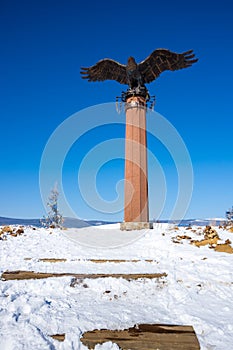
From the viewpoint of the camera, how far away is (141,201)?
38.1 ft

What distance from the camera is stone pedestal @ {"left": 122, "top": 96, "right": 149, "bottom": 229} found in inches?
452

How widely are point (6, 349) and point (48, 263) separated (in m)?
2.38

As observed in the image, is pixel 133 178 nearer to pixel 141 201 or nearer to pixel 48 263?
pixel 141 201

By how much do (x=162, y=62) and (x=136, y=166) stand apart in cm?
612

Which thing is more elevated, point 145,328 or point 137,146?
point 137,146

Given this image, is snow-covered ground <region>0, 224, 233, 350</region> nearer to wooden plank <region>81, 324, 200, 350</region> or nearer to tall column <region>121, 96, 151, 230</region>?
wooden plank <region>81, 324, 200, 350</region>

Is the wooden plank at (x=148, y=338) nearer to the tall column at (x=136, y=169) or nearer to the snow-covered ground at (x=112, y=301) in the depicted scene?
the snow-covered ground at (x=112, y=301)

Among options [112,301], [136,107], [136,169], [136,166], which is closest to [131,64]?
[136,107]

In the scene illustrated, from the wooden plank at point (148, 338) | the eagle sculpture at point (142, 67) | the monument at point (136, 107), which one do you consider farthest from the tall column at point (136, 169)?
the wooden plank at point (148, 338)

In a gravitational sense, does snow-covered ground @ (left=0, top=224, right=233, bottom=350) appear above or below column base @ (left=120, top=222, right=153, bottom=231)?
below

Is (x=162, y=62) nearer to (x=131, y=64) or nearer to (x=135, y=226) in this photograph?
(x=131, y=64)

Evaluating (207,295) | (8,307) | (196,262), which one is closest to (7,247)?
(8,307)

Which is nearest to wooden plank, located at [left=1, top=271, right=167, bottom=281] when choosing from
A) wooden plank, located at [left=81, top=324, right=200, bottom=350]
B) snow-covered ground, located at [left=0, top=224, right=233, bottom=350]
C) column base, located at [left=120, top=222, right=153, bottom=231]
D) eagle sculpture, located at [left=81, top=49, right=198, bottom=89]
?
snow-covered ground, located at [left=0, top=224, right=233, bottom=350]

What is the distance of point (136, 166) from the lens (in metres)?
11.9
